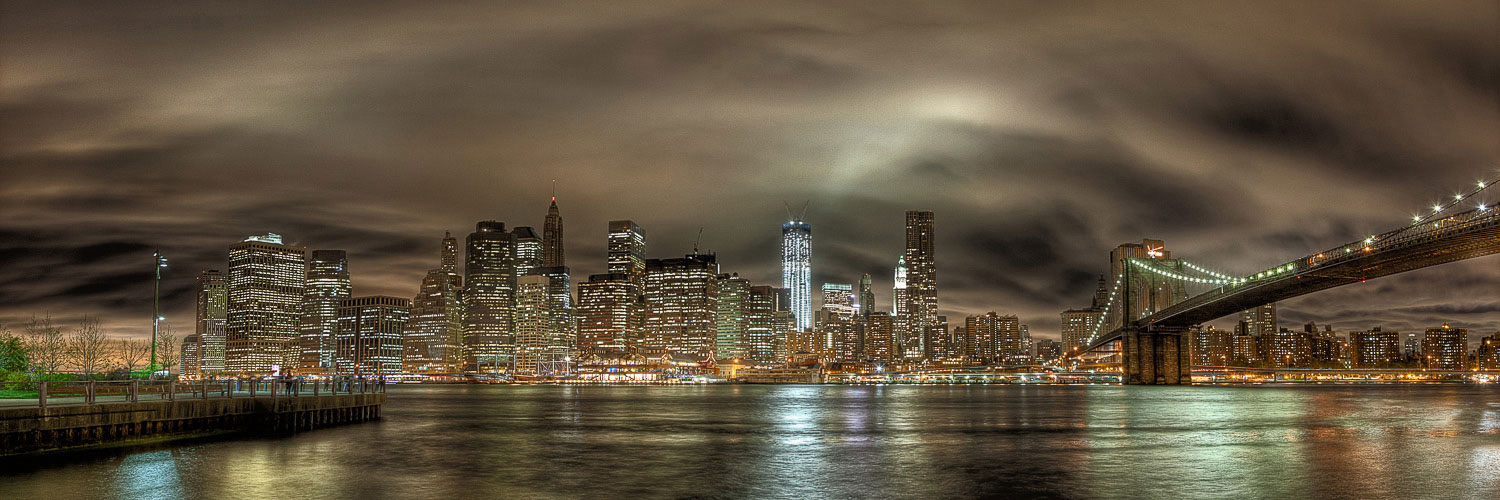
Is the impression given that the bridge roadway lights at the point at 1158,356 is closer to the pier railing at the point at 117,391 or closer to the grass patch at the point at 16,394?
the pier railing at the point at 117,391

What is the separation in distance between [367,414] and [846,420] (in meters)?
28.7

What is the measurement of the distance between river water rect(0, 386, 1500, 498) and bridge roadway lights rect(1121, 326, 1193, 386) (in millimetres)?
84832

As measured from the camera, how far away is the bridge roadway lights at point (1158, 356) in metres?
146

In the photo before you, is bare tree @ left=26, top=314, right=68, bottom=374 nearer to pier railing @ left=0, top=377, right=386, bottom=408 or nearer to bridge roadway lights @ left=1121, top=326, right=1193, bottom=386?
pier railing @ left=0, top=377, right=386, bottom=408

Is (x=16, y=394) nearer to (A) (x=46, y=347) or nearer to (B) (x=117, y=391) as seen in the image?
(B) (x=117, y=391)

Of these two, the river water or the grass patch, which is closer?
the river water

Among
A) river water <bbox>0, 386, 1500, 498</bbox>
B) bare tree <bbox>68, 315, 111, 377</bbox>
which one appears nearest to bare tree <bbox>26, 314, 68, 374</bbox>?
bare tree <bbox>68, 315, 111, 377</bbox>

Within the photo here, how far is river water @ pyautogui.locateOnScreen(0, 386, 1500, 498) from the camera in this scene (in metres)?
29.5

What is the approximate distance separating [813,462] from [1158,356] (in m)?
121

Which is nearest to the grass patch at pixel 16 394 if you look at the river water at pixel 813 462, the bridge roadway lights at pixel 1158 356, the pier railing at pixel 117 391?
the pier railing at pixel 117 391

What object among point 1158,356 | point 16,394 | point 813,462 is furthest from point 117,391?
point 1158,356

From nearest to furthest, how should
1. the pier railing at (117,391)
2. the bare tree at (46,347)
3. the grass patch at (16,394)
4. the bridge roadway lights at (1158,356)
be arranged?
1. the pier railing at (117,391)
2. the grass patch at (16,394)
3. the bare tree at (46,347)
4. the bridge roadway lights at (1158,356)

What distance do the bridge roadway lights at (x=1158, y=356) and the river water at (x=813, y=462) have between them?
84.8 metres

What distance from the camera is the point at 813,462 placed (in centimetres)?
3869
